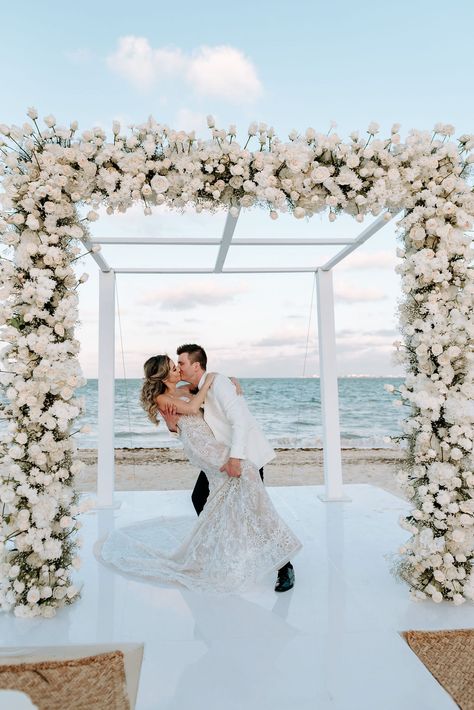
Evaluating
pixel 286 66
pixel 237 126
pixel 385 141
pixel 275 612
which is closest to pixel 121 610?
pixel 275 612

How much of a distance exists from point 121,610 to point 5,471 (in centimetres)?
115

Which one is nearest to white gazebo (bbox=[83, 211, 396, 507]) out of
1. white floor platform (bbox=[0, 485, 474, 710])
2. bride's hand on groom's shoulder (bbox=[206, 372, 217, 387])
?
white floor platform (bbox=[0, 485, 474, 710])

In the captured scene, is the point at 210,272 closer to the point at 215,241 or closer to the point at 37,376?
the point at 215,241

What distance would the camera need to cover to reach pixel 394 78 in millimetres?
6312

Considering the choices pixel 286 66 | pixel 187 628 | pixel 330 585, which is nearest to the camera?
pixel 187 628

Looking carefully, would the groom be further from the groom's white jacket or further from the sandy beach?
the sandy beach

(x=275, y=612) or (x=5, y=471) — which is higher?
(x=5, y=471)

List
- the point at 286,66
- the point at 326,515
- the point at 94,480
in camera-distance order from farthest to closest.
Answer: the point at 94,480, the point at 286,66, the point at 326,515

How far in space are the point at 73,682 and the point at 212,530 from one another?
1596mm

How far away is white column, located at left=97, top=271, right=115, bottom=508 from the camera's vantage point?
607 cm

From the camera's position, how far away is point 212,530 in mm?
3822

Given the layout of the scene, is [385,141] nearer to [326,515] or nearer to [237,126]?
[237,126]

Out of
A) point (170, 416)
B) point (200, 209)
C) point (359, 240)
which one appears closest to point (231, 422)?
point (170, 416)

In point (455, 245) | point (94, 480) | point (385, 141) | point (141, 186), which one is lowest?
point (94, 480)
